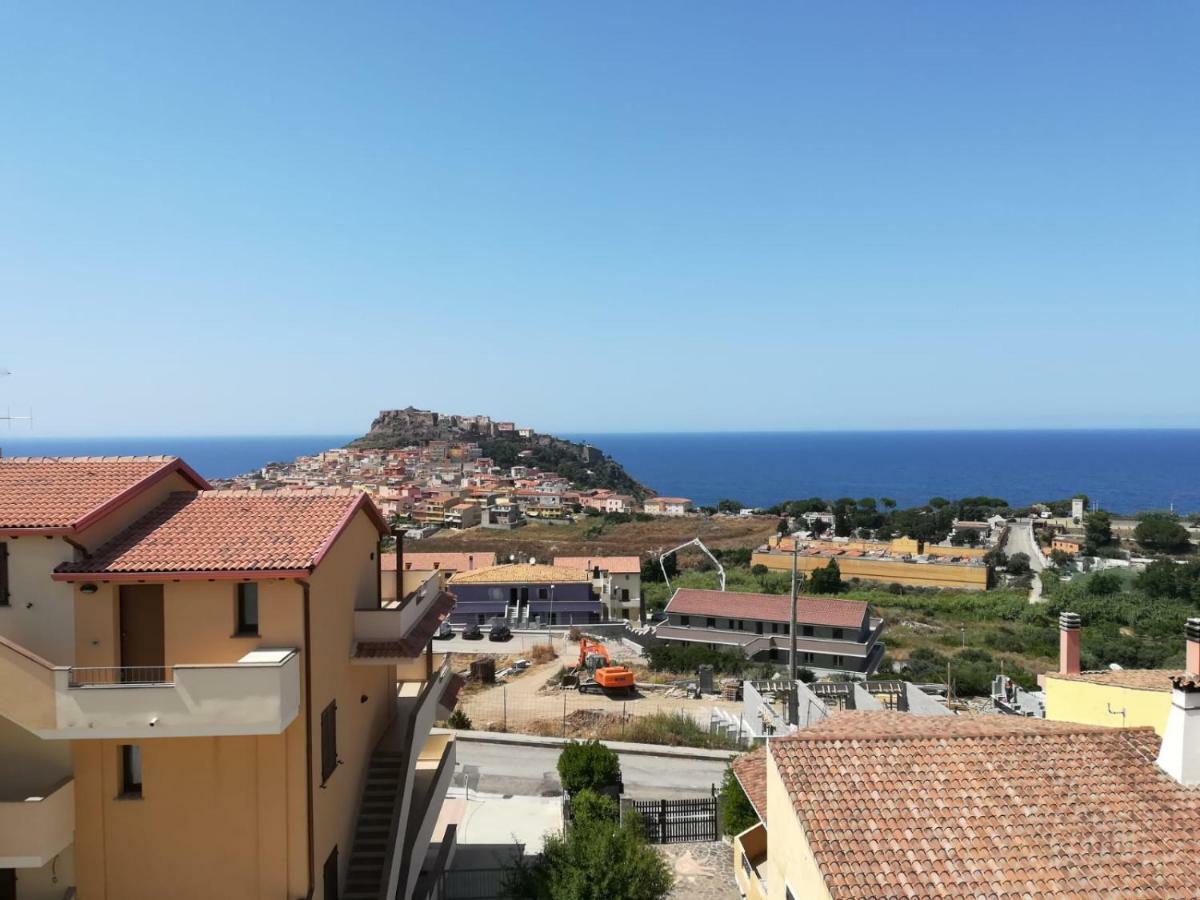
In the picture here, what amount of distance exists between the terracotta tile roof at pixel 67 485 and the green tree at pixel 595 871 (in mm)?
8811

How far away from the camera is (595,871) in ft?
43.0

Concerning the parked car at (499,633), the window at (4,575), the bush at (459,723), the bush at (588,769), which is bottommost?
the parked car at (499,633)

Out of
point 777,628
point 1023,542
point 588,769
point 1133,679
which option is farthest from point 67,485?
point 1023,542

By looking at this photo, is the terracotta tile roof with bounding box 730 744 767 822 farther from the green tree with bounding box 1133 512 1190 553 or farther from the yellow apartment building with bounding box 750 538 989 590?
the green tree with bounding box 1133 512 1190 553

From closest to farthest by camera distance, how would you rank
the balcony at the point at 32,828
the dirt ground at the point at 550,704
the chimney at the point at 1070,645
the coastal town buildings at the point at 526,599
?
the balcony at the point at 32,828 < the chimney at the point at 1070,645 < the dirt ground at the point at 550,704 < the coastal town buildings at the point at 526,599

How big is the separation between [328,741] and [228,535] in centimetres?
331

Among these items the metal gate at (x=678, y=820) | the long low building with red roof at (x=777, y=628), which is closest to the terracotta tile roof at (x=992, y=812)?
the metal gate at (x=678, y=820)

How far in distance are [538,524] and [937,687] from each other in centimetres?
8969

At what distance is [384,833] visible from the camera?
1314 centimetres

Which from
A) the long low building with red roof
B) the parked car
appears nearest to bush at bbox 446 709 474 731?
the parked car

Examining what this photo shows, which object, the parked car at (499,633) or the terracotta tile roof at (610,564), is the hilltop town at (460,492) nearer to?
the terracotta tile roof at (610,564)

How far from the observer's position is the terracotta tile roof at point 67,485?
10.3m

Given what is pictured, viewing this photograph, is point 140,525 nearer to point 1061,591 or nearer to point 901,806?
point 901,806

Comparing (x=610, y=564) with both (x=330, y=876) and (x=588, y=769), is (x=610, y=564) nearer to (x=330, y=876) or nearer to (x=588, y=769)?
(x=588, y=769)
